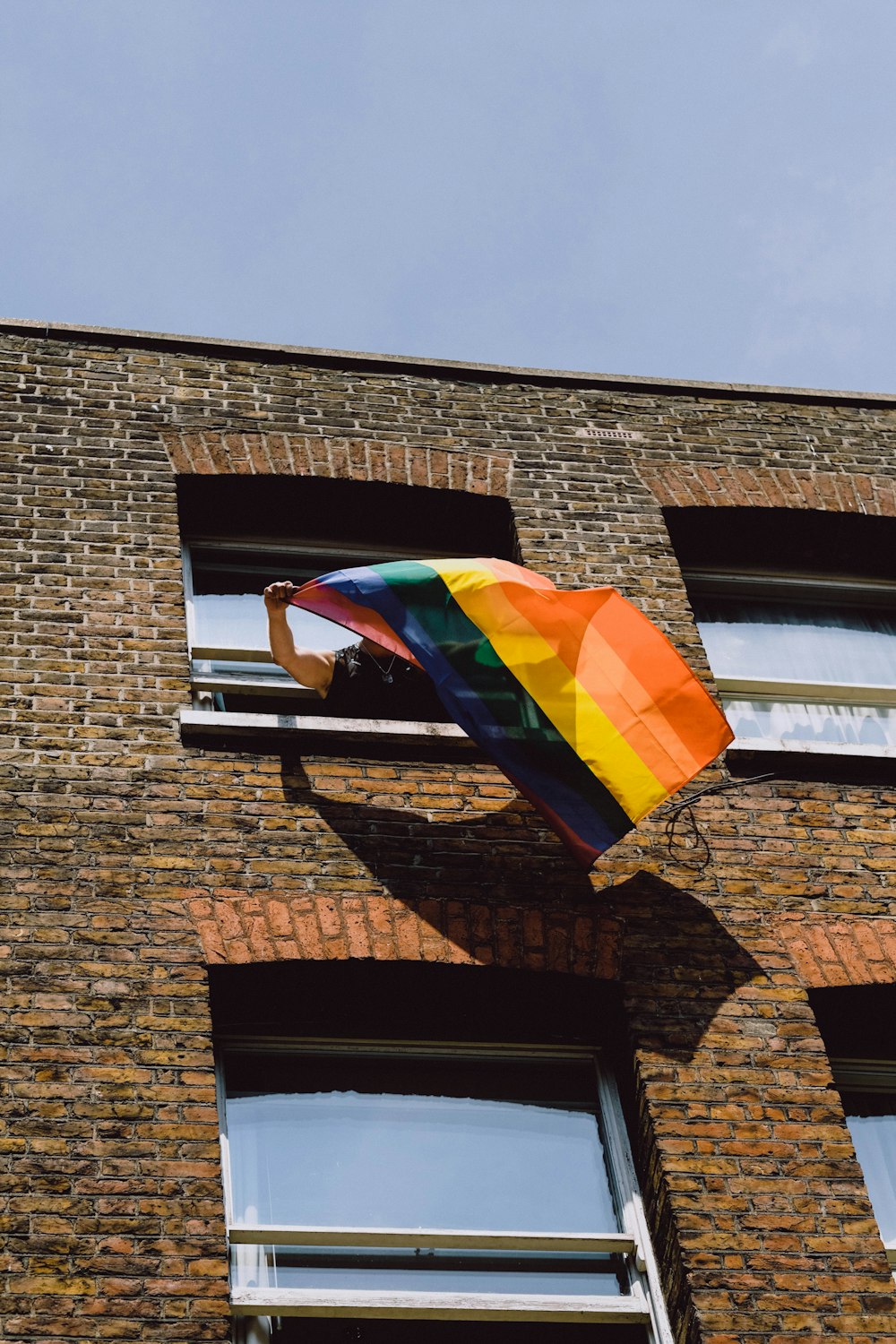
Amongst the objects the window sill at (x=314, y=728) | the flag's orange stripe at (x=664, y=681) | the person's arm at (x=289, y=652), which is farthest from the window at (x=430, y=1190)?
the person's arm at (x=289, y=652)

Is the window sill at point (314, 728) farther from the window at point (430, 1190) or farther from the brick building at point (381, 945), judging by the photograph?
the window at point (430, 1190)

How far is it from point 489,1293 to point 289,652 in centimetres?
300

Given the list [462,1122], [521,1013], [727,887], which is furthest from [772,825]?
[462,1122]

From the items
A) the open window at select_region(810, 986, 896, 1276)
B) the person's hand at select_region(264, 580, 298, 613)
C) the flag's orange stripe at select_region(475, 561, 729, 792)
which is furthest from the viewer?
the person's hand at select_region(264, 580, 298, 613)

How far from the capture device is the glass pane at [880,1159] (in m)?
6.94

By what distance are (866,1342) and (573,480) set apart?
493 cm

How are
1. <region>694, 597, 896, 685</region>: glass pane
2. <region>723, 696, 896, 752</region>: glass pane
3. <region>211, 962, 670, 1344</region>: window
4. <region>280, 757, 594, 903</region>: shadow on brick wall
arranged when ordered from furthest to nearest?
<region>694, 597, 896, 685</region>: glass pane → <region>723, 696, 896, 752</region>: glass pane → <region>280, 757, 594, 903</region>: shadow on brick wall → <region>211, 962, 670, 1344</region>: window

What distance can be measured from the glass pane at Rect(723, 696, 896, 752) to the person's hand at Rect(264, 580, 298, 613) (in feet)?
8.00

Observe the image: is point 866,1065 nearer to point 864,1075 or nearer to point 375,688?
point 864,1075

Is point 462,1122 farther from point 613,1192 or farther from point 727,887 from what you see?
point 727,887

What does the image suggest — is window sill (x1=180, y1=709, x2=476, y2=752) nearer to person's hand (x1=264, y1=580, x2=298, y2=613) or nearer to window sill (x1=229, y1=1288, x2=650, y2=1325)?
person's hand (x1=264, y1=580, x2=298, y2=613)

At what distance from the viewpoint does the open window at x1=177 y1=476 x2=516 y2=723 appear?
8.96 meters

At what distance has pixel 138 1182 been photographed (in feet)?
19.6

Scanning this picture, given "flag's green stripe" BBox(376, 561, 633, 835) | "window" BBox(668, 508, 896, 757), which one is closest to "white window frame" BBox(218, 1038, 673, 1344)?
"flag's green stripe" BBox(376, 561, 633, 835)
